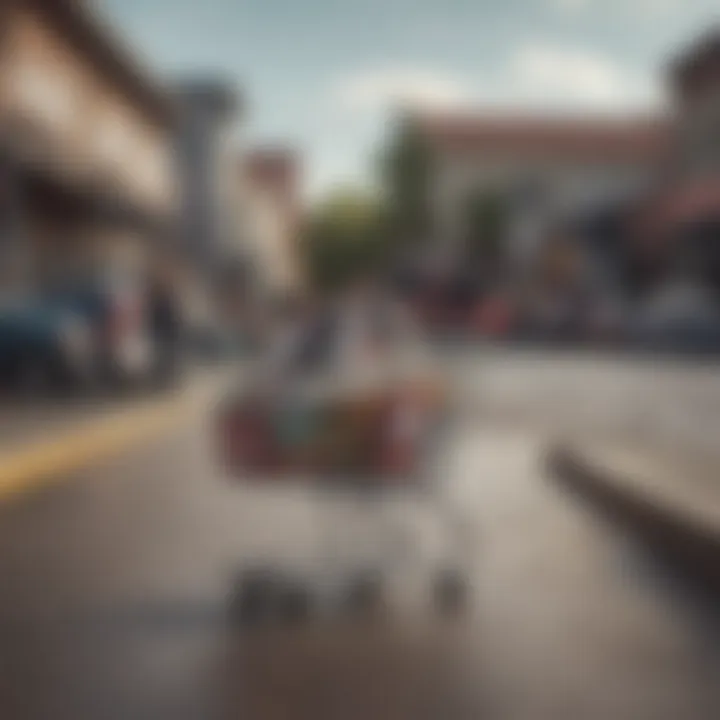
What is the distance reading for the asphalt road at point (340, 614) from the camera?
211cm

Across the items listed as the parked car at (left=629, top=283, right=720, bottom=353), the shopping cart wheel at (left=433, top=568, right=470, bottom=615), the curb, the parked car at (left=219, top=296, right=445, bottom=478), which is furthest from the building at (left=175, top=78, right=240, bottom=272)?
the curb

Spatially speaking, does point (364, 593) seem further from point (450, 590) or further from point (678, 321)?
point (678, 321)

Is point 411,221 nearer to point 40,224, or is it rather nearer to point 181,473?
point 40,224

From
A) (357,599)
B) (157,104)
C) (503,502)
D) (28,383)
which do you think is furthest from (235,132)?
(503,502)

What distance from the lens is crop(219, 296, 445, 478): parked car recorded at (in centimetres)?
232

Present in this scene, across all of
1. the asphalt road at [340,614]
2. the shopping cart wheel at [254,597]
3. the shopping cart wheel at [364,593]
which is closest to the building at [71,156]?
the asphalt road at [340,614]

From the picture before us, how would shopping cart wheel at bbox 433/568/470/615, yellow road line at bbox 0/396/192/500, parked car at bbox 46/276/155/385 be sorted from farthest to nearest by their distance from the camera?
yellow road line at bbox 0/396/192/500, shopping cart wheel at bbox 433/568/470/615, parked car at bbox 46/276/155/385

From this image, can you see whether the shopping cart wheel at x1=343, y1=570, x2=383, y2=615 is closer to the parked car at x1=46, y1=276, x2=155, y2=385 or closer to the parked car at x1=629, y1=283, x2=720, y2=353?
the parked car at x1=46, y1=276, x2=155, y2=385

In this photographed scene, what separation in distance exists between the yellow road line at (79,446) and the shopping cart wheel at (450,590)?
65 cm

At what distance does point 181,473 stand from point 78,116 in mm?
1624

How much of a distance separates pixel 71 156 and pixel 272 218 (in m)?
0.25

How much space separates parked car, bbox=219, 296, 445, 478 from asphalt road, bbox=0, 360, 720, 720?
8.4 inches

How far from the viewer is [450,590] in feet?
9.27

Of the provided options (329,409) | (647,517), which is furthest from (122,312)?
(647,517)
